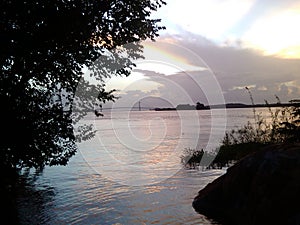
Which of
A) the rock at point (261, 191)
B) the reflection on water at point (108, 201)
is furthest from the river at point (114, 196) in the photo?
the rock at point (261, 191)

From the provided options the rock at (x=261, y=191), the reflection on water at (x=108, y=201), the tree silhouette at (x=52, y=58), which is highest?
the tree silhouette at (x=52, y=58)

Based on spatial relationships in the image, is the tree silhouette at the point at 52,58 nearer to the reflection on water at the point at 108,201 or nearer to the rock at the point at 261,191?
the reflection on water at the point at 108,201

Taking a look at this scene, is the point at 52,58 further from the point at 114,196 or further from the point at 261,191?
the point at 261,191

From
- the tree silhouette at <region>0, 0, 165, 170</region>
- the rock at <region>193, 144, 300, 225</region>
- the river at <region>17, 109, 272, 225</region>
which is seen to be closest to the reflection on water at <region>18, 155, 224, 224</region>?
the river at <region>17, 109, 272, 225</region>

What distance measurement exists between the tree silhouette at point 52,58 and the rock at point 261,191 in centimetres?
535

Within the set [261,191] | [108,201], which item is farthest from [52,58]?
[261,191]

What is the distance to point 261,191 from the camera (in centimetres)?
739

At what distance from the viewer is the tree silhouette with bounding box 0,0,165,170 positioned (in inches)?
341

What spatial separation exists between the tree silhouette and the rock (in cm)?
535

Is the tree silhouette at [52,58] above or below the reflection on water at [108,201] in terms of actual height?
above

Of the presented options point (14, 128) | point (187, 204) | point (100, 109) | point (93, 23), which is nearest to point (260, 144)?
point (187, 204)

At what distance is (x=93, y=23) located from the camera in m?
9.73

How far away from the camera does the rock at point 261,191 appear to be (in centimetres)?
681

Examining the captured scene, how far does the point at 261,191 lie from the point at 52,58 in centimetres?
700
